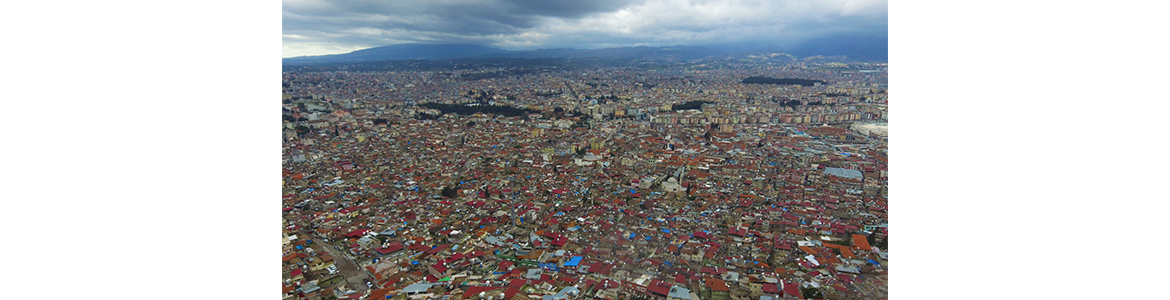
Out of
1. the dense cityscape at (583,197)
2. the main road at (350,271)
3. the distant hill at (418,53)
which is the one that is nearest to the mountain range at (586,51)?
the distant hill at (418,53)

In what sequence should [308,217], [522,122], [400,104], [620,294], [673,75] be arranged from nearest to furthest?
[620,294], [308,217], [522,122], [400,104], [673,75]

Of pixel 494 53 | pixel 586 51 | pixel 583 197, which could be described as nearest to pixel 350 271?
pixel 583 197

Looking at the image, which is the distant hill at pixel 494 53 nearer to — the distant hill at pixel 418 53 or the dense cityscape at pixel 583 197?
the distant hill at pixel 418 53

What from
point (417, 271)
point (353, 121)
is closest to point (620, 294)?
point (417, 271)

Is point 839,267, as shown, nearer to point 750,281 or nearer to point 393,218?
point 750,281

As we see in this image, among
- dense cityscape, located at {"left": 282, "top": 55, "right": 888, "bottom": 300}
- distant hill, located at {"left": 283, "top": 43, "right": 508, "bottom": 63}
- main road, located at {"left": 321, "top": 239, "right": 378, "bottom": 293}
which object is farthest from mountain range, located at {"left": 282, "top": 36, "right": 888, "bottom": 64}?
main road, located at {"left": 321, "top": 239, "right": 378, "bottom": 293}

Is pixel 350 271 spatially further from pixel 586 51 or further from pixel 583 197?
pixel 586 51

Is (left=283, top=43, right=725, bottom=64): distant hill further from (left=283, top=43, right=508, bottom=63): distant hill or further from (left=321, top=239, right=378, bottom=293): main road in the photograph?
(left=321, top=239, right=378, bottom=293): main road

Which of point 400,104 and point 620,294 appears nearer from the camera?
point 620,294
